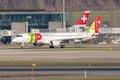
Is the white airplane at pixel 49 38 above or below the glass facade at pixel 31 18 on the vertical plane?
below

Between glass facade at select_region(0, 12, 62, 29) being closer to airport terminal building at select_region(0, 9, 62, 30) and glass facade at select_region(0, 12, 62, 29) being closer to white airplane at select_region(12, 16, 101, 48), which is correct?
airport terminal building at select_region(0, 9, 62, 30)

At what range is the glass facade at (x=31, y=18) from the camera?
544ft

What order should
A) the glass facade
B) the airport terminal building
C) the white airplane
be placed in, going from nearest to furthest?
the white airplane
the airport terminal building
the glass facade

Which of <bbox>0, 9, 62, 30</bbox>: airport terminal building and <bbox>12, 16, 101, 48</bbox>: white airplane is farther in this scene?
<bbox>0, 9, 62, 30</bbox>: airport terminal building

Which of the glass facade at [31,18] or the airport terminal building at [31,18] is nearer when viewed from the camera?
the airport terminal building at [31,18]

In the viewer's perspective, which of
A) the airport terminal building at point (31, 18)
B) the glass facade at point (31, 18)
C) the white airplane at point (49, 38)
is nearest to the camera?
the white airplane at point (49, 38)

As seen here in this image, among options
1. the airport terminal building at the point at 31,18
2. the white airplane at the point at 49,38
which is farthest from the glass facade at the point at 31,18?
the white airplane at the point at 49,38

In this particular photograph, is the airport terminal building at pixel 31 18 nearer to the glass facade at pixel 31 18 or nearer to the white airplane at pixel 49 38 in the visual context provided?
the glass facade at pixel 31 18

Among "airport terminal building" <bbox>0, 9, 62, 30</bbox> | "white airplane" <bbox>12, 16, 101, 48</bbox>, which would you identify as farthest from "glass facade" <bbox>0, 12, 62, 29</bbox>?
"white airplane" <bbox>12, 16, 101, 48</bbox>

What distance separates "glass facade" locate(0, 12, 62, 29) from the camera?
6531 inches

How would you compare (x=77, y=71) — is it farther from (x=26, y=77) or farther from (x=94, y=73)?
(x=26, y=77)

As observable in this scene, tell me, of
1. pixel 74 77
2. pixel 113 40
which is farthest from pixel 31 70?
pixel 113 40

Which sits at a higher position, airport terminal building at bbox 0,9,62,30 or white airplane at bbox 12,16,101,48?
airport terminal building at bbox 0,9,62,30

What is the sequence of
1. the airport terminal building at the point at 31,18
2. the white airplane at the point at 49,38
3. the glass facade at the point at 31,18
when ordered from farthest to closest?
1. the glass facade at the point at 31,18
2. the airport terminal building at the point at 31,18
3. the white airplane at the point at 49,38
